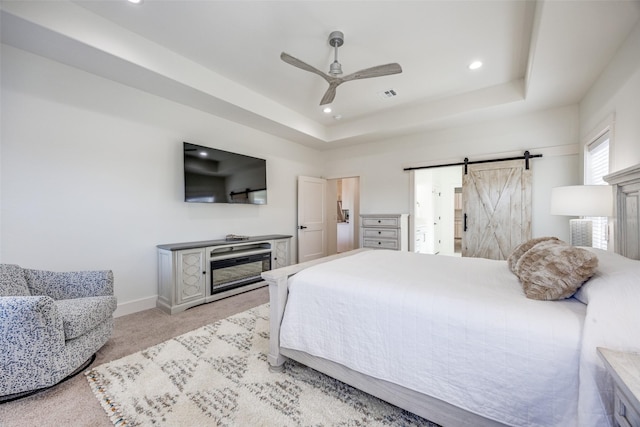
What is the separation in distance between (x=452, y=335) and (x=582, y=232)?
2625 millimetres

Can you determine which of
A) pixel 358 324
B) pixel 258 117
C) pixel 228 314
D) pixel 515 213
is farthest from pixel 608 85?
pixel 228 314

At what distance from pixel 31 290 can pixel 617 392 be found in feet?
11.4

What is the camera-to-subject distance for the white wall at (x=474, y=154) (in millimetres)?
3559

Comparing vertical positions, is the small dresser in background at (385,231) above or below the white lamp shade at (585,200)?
below

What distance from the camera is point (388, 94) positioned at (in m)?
3.75

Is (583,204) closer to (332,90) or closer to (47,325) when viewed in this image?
(332,90)

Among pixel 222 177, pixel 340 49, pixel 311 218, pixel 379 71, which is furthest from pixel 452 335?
pixel 311 218

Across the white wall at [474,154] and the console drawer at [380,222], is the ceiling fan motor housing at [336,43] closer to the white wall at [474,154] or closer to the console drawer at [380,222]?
the white wall at [474,154]

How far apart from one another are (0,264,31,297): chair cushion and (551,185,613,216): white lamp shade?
4453mm

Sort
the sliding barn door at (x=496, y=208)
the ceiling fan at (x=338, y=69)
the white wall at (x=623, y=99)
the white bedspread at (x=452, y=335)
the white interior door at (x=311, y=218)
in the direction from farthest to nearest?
the white interior door at (x=311, y=218)
the sliding barn door at (x=496, y=208)
the ceiling fan at (x=338, y=69)
the white wall at (x=623, y=99)
the white bedspread at (x=452, y=335)

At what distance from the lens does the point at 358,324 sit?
1.50 metres

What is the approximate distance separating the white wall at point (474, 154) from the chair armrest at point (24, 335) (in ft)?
15.3

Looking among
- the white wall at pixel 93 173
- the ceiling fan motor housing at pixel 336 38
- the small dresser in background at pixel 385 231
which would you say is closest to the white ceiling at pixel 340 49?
the ceiling fan motor housing at pixel 336 38

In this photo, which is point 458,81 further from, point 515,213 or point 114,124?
point 114,124
